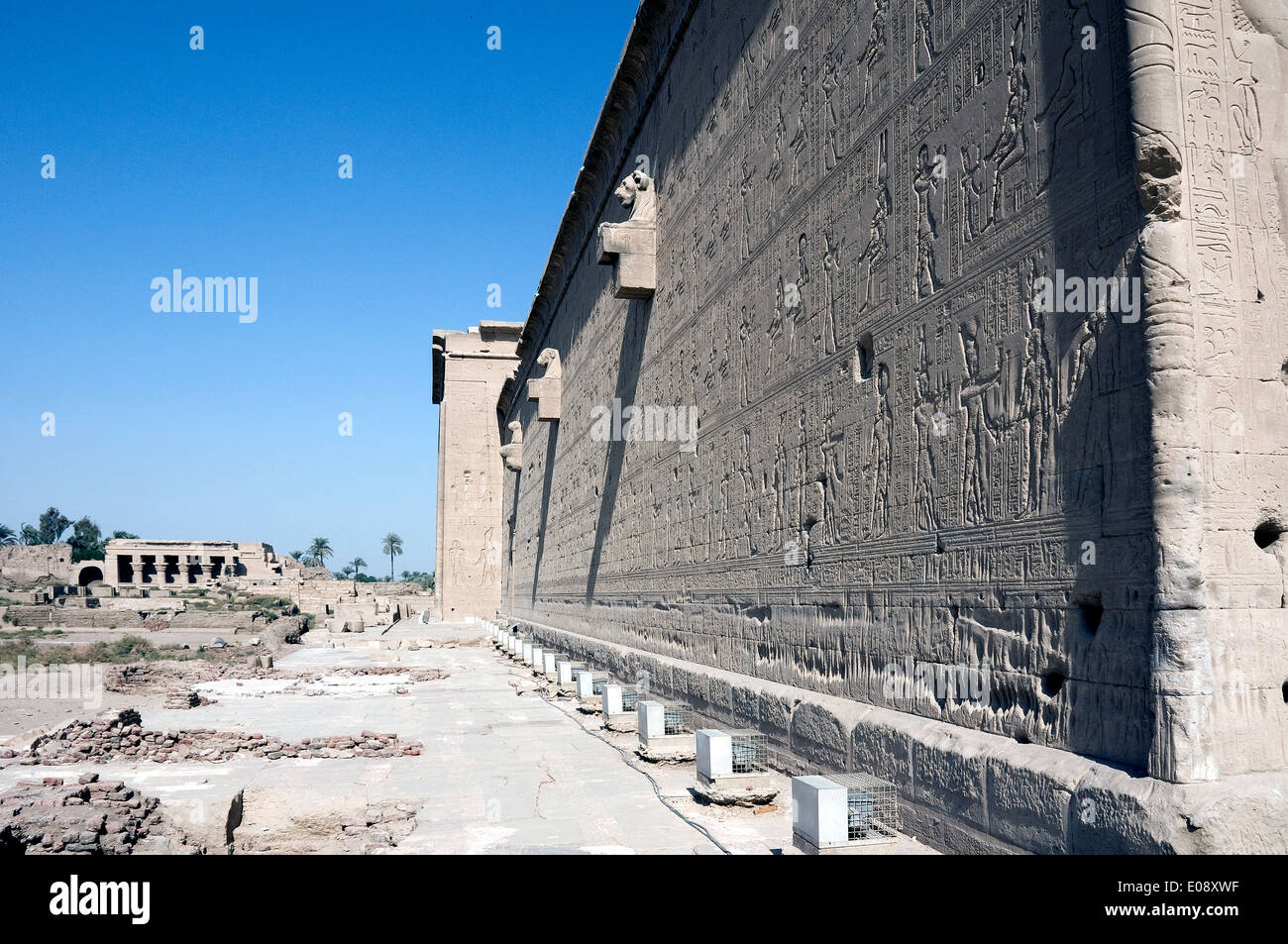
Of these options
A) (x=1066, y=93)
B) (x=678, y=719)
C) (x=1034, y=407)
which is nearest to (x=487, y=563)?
(x=678, y=719)

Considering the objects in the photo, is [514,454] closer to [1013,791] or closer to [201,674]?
[201,674]

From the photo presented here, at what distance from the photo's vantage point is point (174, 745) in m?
7.45

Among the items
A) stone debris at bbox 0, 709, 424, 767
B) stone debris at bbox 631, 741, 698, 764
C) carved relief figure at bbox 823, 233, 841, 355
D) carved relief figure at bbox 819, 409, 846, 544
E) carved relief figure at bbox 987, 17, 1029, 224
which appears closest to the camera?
carved relief figure at bbox 987, 17, 1029, 224

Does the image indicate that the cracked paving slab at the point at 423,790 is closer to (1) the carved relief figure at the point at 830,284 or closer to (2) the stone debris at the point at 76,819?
(2) the stone debris at the point at 76,819

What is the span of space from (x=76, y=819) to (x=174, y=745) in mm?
3215

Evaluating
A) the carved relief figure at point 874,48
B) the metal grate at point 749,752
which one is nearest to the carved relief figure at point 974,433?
the carved relief figure at point 874,48

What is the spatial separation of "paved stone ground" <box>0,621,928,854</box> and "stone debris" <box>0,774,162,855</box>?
0.14 meters

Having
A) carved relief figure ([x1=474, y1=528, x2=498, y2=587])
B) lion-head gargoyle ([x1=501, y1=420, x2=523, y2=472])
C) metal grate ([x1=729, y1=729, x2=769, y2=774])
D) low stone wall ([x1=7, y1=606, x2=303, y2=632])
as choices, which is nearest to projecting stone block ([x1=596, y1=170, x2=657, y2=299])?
metal grate ([x1=729, y1=729, x2=769, y2=774])

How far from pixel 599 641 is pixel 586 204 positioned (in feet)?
23.7

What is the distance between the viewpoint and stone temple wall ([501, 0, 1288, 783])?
9.63ft

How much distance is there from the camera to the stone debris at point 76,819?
13.8 ft

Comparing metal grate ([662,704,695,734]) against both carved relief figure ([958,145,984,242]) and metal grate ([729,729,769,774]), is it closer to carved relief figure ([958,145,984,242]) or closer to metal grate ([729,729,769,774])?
metal grate ([729,729,769,774])

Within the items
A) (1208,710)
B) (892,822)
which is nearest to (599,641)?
(892,822)

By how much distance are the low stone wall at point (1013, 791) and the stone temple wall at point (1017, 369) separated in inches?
3.4
